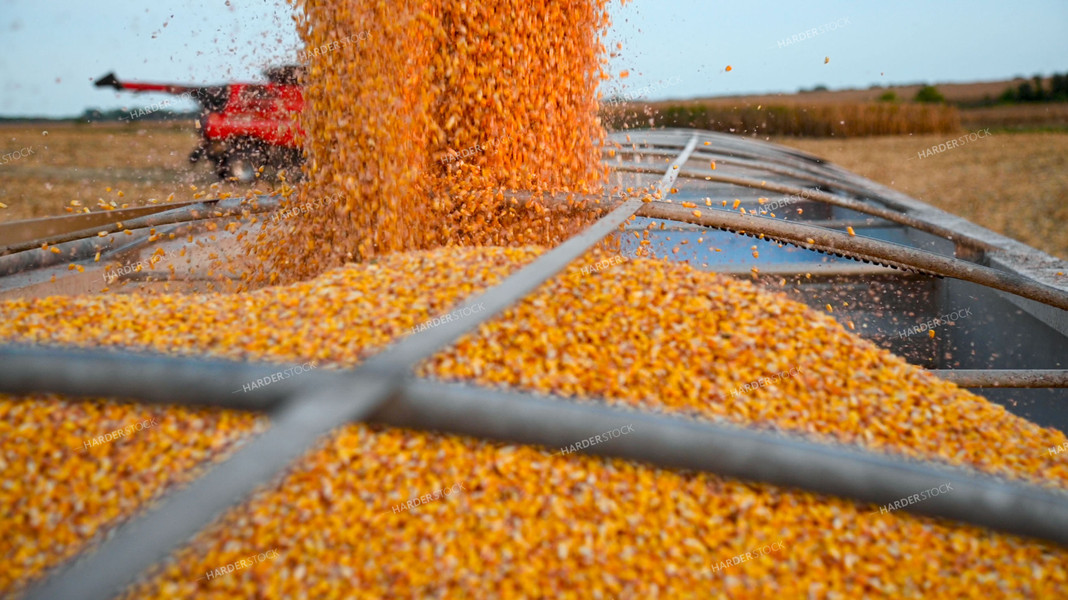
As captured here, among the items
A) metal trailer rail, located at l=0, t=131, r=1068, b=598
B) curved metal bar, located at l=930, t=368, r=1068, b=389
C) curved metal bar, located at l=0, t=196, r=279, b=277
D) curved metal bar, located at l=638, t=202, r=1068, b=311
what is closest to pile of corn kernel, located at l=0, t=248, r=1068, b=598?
metal trailer rail, located at l=0, t=131, r=1068, b=598

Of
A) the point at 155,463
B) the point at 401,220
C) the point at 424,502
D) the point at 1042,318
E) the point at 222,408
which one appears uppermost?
the point at 401,220

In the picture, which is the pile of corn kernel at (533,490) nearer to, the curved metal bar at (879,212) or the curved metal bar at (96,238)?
the curved metal bar at (96,238)

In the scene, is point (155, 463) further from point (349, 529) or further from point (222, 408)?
point (349, 529)

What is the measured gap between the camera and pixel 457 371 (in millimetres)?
1525

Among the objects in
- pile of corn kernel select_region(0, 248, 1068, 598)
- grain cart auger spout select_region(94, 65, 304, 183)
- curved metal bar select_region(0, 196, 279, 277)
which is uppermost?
grain cart auger spout select_region(94, 65, 304, 183)

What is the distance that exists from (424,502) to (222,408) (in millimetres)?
465

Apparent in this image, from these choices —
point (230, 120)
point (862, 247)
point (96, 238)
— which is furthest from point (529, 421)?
point (230, 120)

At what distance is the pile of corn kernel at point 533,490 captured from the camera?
1.29m

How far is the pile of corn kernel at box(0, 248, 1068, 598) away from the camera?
1287 millimetres

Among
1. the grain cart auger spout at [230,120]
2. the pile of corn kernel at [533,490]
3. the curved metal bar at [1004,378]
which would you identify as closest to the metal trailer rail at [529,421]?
the pile of corn kernel at [533,490]

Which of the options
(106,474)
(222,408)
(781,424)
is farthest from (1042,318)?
(106,474)

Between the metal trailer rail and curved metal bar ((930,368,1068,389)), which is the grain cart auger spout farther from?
curved metal bar ((930,368,1068,389))

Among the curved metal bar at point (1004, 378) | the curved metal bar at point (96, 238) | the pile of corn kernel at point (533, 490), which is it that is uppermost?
the curved metal bar at point (96, 238)

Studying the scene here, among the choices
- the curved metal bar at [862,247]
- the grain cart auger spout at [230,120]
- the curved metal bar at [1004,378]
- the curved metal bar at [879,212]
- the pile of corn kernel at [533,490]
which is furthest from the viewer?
the grain cart auger spout at [230,120]
